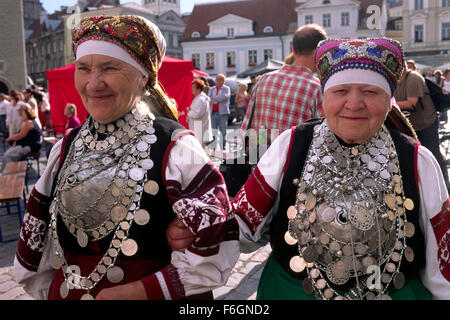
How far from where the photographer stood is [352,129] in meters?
1.66

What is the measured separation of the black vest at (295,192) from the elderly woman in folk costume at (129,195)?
230 mm

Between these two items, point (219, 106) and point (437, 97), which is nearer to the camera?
point (437, 97)

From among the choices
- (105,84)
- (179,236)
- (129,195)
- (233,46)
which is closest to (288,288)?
(179,236)

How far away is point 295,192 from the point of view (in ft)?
5.83

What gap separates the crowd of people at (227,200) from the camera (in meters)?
1.64

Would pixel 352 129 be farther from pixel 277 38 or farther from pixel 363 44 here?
pixel 277 38

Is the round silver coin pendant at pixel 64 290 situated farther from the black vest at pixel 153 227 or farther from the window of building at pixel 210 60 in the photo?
the window of building at pixel 210 60

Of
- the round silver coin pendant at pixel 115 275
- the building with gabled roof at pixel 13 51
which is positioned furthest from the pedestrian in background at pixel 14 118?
the building with gabled roof at pixel 13 51

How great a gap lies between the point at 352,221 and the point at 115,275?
93 centimetres

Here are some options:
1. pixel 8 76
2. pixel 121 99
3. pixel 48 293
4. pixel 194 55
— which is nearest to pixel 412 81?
pixel 121 99

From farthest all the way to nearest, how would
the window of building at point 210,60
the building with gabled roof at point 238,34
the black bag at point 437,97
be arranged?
the window of building at point 210,60
the building with gabled roof at point 238,34
the black bag at point 437,97

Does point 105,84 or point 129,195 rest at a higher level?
point 105,84

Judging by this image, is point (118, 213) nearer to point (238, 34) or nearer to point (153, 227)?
point (153, 227)
